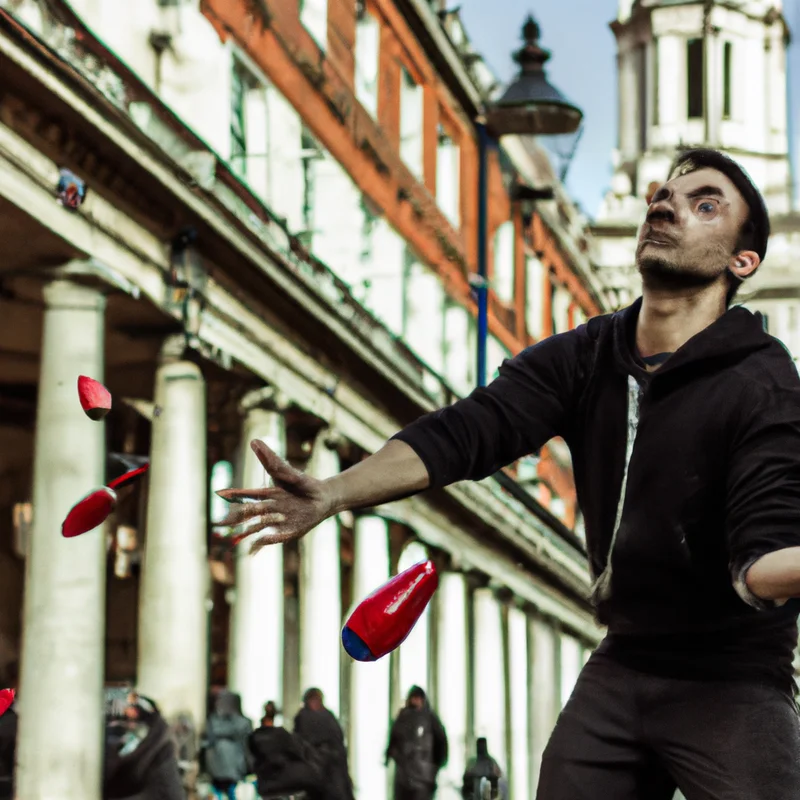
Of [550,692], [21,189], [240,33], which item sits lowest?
[550,692]

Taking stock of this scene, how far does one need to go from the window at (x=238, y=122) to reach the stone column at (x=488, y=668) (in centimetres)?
1748

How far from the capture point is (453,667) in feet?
121

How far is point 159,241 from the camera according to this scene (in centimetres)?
1992

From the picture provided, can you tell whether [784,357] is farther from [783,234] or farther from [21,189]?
[783,234]

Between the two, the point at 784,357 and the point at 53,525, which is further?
the point at 53,525

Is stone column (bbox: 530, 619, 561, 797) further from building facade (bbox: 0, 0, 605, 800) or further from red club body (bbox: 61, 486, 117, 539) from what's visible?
red club body (bbox: 61, 486, 117, 539)

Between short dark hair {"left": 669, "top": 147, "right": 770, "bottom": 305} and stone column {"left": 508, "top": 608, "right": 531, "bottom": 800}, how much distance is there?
39.1 metres

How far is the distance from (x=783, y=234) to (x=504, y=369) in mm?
64961

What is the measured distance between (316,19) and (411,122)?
7.01 m

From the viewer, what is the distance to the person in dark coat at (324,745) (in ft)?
58.5

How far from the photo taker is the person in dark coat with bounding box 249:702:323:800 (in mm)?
17062

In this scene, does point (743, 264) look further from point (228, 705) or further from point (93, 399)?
point (228, 705)

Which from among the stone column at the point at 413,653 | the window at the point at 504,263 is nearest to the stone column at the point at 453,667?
the stone column at the point at 413,653

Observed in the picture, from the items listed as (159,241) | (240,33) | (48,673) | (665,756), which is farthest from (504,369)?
(240,33)
